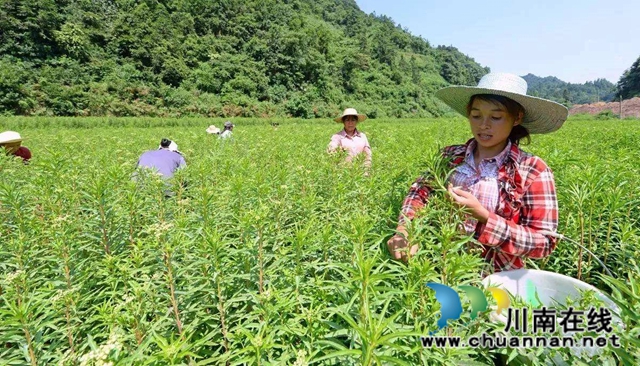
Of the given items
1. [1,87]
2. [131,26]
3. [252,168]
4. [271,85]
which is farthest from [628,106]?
[1,87]

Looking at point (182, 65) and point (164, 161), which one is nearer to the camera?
point (164, 161)

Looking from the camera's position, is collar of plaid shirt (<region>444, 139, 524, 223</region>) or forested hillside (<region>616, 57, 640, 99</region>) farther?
forested hillside (<region>616, 57, 640, 99</region>)

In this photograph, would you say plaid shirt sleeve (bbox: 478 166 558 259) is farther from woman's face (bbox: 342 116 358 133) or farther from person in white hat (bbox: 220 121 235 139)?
person in white hat (bbox: 220 121 235 139)

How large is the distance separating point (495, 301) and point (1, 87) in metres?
42.1

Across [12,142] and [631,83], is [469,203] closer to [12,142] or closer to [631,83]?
[12,142]

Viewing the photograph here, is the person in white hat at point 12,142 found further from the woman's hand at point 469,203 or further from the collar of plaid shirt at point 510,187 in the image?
the collar of plaid shirt at point 510,187

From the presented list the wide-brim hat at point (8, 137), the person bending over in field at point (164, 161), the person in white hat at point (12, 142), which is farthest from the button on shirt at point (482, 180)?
the wide-brim hat at point (8, 137)

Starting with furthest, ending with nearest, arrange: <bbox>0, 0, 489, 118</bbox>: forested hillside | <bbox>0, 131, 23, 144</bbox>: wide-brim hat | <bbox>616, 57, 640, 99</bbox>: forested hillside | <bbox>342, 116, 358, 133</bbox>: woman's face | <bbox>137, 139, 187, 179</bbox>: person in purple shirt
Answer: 1. <bbox>616, 57, 640, 99</bbox>: forested hillside
2. <bbox>0, 0, 489, 118</bbox>: forested hillside
3. <bbox>342, 116, 358, 133</bbox>: woman's face
4. <bbox>0, 131, 23, 144</bbox>: wide-brim hat
5. <bbox>137, 139, 187, 179</bbox>: person in purple shirt

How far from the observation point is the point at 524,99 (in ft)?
5.86

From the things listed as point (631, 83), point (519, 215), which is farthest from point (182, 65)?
point (631, 83)

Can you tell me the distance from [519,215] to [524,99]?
2.14 feet

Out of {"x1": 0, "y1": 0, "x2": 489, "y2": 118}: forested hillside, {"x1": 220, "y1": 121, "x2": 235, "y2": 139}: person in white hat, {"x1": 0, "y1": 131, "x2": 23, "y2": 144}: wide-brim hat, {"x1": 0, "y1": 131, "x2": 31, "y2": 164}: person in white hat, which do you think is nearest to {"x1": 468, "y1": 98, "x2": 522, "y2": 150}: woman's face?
{"x1": 0, "y1": 131, "x2": 31, "y2": 164}: person in white hat

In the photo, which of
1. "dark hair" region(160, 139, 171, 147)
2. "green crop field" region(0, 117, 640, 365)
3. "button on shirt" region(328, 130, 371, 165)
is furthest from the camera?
"button on shirt" region(328, 130, 371, 165)

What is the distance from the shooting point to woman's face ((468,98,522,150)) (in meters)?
1.80
